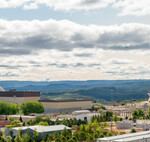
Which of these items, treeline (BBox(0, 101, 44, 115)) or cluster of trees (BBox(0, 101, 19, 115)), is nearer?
cluster of trees (BBox(0, 101, 19, 115))

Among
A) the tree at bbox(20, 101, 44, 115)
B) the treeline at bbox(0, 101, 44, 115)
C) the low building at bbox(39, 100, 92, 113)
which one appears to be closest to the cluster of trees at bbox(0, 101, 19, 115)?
the treeline at bbox(0, 101, 44, 115)

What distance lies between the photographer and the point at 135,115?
124m

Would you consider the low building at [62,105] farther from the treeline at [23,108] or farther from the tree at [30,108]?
the tree at [30,108]

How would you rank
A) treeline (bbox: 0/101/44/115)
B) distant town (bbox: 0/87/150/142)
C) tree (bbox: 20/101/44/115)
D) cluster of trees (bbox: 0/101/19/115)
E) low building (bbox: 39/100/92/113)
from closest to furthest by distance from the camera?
distant town (bbox: 0/87/150/142) → cluster of trees (bbox: 0/101/19/115) → treeline (bbox: 0/101/44/115) → tree (bbox: 20/101/44/115) → low building (bbox: 39/100/92/113)

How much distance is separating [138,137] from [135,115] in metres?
75.0

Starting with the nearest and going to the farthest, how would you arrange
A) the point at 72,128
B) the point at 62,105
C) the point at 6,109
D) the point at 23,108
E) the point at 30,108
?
1. the point at 72,128
2. the point at 6,109
3. the point at 30,108
4. the point at 23,108
5. the point at 62,105

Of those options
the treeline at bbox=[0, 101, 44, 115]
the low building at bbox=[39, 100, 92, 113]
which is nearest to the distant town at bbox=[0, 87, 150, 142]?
the treeline at bbox=[0, 101, 44, 115]

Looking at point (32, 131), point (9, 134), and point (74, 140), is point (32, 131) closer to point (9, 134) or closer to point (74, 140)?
point (9, 134)

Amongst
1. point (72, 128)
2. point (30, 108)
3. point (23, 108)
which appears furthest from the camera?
point (23, 108)

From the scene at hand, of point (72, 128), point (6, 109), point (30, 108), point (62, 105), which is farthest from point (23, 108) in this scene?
point (72, 128)

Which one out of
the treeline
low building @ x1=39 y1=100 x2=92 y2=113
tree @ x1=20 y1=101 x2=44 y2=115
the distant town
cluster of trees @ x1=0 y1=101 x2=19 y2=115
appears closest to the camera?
the distant town

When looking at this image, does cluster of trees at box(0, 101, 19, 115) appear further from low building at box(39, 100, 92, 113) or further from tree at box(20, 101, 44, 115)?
low building at box(39, 100, 92, 113)

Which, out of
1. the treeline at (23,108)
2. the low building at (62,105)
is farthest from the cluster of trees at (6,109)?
the low building at (62,105)

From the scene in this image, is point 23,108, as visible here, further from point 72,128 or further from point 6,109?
point 72,128
